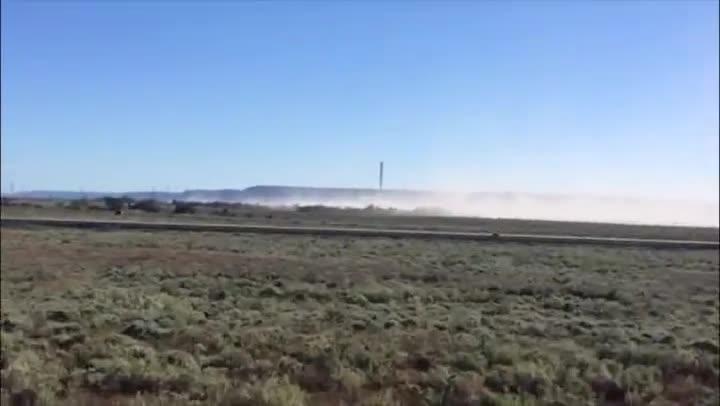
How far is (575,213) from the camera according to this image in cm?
12425

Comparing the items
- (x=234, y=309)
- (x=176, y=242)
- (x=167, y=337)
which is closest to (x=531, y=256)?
(x=176, y=242)

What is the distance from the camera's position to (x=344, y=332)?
15.3m

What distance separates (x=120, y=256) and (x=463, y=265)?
12.0 metres

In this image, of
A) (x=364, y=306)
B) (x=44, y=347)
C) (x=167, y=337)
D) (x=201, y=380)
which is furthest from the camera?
(x=364, y=306)

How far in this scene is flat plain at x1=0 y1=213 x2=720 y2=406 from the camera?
11164 mm

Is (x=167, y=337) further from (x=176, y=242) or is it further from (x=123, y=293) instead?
(x=176, y=242)

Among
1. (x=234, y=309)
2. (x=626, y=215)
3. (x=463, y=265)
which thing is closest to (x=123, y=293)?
(x=234, y=309)

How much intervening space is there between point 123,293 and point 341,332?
260 inches

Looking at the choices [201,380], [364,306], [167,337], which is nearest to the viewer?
[201,380]

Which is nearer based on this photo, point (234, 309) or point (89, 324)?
point (89, 324)

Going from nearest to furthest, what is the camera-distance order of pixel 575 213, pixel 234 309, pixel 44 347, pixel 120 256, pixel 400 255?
1. pixel 44 347
2. pixel 234 309
3. pixel 120 256
4. pixel 400 255
5. pixel 575 213

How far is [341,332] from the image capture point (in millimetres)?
15234

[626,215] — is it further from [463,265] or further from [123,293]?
[123,293]

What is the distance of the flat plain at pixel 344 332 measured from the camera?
440 inches
